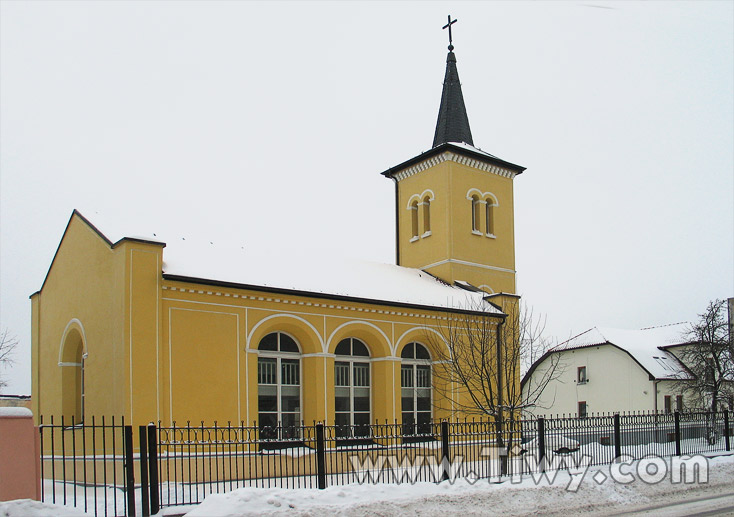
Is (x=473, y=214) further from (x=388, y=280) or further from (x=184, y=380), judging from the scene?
(x=184, y=380)

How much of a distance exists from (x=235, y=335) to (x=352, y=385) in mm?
4324

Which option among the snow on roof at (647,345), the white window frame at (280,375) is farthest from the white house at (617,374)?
the white window frame at (280,375)

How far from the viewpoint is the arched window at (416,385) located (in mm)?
20844

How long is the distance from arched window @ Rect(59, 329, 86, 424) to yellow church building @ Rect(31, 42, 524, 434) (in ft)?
0.09

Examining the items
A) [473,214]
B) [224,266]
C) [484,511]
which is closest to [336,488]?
[484,511]

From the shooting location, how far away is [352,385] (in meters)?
19.8

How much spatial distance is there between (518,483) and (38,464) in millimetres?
8866

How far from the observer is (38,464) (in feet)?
35.5

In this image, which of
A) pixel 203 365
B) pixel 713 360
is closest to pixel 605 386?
pixel 713 360

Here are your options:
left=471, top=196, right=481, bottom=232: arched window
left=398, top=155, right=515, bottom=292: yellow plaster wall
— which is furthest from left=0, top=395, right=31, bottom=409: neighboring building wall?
left=471, top=196, right=481, bottom=232: arched window

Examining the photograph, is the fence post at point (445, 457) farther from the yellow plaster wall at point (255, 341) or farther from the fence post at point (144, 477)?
the fence post at point (144, 477)

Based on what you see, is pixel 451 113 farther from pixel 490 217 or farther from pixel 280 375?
pixel 280 375

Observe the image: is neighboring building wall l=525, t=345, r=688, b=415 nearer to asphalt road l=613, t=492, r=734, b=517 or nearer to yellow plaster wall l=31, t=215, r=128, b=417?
asphalt road l=613, t=492, r=734, b=517

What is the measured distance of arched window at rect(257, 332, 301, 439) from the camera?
17750mm
